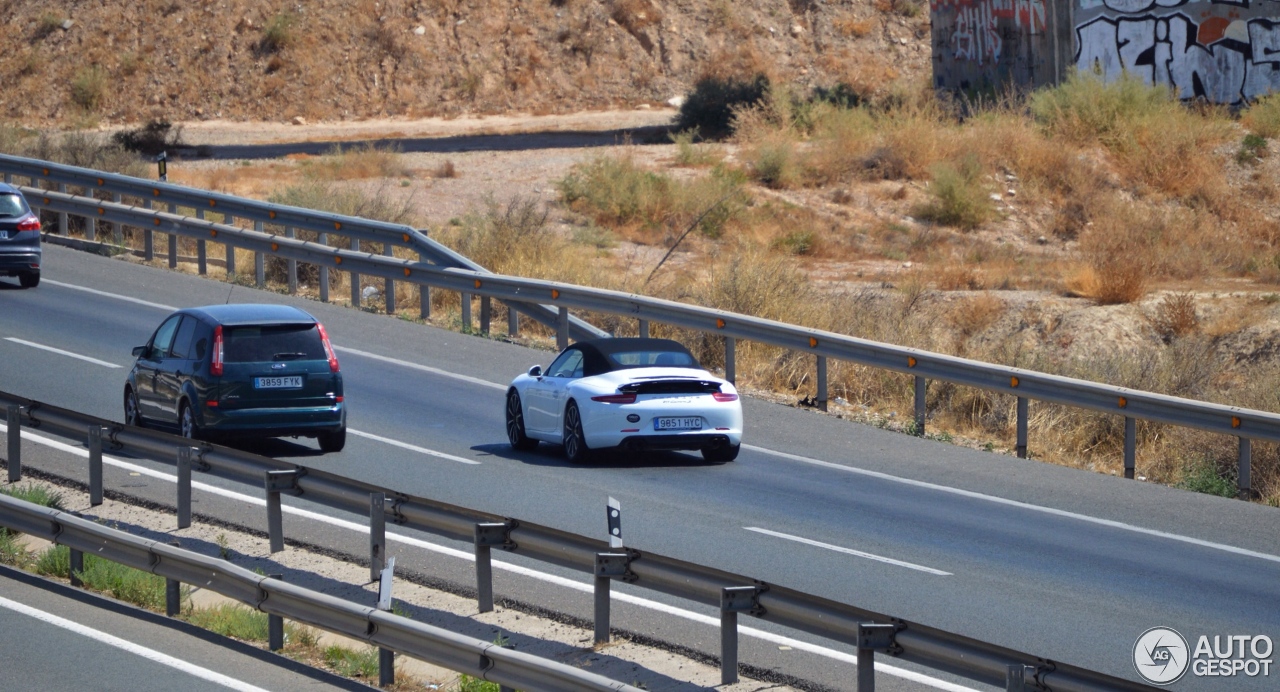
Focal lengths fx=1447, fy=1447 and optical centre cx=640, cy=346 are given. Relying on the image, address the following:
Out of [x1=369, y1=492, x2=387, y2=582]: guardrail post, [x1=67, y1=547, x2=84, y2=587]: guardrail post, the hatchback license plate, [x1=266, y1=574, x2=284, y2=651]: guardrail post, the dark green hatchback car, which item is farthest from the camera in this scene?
the hatchback license plate

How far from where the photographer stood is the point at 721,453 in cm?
1478

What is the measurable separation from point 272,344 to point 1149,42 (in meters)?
30.4

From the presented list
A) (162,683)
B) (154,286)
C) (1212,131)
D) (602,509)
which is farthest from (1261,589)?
(1212,131)

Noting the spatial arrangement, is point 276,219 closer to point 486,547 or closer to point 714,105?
point 486,547

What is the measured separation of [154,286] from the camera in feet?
77.2

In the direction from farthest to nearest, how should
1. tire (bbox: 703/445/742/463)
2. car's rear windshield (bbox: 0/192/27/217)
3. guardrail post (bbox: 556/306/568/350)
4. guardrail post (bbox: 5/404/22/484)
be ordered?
car's rear windshield (bbox: 0/192/27/217) < guardrail post (bbox: 556/306/568/350) < tire (bbox: 703/445/742/463) < guardrail post (bbox: 5/404/22/484)

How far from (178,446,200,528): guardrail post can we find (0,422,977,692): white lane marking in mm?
975

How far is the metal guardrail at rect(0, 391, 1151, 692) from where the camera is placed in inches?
257

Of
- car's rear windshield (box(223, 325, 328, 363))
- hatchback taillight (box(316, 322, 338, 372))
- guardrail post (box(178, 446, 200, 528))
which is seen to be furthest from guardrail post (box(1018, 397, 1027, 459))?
guardrail post (box(178, 446, 200, 528))

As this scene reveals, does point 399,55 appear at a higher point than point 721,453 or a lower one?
higher

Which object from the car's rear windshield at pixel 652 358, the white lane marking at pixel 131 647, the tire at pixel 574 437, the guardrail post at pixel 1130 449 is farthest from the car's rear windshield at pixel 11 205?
the guardrail post at pixel 1130 449

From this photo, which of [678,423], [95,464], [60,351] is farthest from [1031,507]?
[60,351]

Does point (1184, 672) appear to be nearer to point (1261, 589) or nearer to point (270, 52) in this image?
point (1261, 589)

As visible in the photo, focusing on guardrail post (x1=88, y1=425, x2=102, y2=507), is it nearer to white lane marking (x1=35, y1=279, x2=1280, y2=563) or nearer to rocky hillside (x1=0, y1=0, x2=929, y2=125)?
white lane marking (x1=35, y1=279, x2=1280, y2=563)
